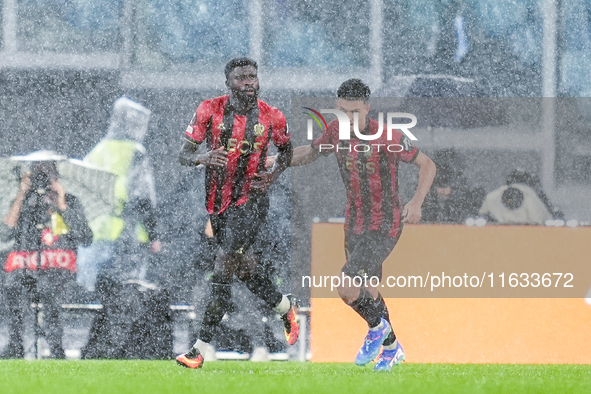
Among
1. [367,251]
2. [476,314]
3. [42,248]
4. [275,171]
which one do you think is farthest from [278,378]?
[42,248]

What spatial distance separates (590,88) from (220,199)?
3892mm

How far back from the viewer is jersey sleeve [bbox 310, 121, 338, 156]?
5875mm

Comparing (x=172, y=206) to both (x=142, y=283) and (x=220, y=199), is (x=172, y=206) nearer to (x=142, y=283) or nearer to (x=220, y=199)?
(x=142, y=283)

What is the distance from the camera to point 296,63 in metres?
7.46

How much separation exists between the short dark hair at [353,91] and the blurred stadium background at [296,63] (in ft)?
3.14

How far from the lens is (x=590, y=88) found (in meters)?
8.03

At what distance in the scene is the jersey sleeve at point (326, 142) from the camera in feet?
19.3

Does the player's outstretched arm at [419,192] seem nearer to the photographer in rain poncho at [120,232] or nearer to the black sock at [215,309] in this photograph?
the black sock at [215,309]

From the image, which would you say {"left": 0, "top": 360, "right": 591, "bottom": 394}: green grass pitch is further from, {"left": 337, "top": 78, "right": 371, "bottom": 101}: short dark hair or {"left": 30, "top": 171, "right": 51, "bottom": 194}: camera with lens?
{"left": 337, "top": 78, "right": 371, "bottom": 101}: short dark hair

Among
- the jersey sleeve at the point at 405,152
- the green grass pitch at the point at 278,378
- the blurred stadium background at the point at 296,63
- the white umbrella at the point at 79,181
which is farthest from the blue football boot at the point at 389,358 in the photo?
the white umbrella at the point at 79,181

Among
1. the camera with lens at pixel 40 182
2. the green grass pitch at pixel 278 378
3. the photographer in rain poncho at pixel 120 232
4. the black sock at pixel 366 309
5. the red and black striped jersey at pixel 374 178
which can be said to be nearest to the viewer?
the green grass pitch at pixel 278 378

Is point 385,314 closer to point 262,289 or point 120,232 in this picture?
point 262,289

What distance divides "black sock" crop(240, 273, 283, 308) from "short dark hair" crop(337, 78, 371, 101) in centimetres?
128

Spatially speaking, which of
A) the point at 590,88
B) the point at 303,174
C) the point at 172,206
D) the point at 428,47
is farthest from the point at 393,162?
the point at 590,88
